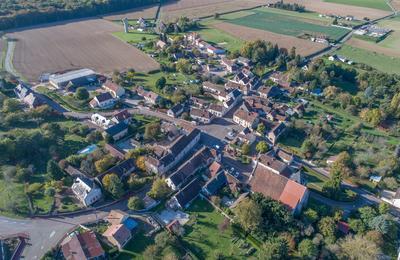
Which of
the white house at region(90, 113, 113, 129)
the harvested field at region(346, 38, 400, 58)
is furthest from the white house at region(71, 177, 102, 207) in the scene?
the harvested field at region(346, 38, 400, 58)

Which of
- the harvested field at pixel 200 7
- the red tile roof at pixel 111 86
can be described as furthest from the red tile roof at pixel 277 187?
the harvested field at pixel 200 7

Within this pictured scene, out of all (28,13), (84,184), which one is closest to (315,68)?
(84,184)

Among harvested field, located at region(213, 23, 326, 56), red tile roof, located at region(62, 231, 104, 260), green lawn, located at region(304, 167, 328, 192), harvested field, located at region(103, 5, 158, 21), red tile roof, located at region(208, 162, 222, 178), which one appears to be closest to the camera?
red tile roof, located at region(62, 231, 104, 260)

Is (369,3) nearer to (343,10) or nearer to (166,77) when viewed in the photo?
(343,10)

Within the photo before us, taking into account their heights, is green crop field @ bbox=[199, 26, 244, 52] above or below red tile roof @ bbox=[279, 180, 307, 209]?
above

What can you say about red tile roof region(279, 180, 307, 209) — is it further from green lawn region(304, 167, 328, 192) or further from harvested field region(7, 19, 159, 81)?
harvested field region(7, 19, 159, 81)

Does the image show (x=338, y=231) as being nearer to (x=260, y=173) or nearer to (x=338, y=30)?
(x=260, y=173)
